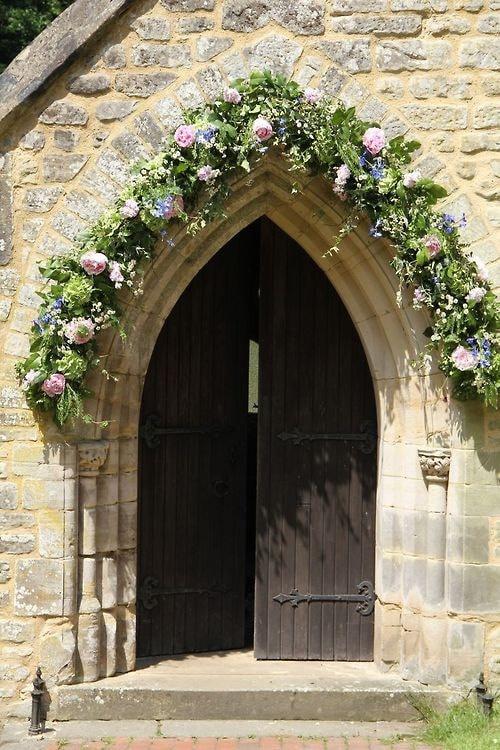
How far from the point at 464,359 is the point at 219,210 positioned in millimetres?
1615

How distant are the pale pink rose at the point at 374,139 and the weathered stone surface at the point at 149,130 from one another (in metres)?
1.14

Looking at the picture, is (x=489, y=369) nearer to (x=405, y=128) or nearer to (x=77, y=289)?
(x=405, y=128)

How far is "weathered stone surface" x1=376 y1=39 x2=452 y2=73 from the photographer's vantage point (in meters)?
5.96

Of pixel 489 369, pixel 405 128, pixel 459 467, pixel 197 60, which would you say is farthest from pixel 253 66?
pixel 459 467

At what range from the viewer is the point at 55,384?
5.65m

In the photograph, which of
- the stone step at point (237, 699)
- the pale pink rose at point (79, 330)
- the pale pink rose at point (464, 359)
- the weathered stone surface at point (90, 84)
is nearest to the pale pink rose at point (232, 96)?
the weathered stone surface at point (90, 84)

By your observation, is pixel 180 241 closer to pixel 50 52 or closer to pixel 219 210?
pixel 219 210

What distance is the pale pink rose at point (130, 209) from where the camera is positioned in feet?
18.8

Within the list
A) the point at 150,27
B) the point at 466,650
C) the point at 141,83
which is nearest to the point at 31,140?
the point at 141,83

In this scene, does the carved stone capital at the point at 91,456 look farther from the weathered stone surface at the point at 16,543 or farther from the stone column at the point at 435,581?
the stone column at the point at 435,581

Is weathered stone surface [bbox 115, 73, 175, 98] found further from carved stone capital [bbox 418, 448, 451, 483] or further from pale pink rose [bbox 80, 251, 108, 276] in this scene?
carved stone capital [bbox 418, 448, 451, 483]

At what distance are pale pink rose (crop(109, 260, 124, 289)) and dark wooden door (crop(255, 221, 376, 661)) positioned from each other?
132 centimetres

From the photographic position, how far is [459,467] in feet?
19.7

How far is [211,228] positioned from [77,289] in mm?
898
